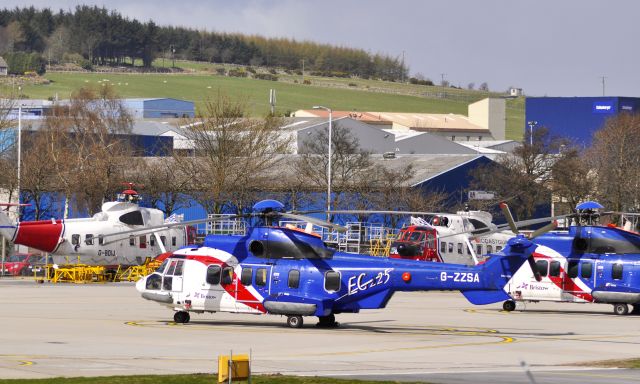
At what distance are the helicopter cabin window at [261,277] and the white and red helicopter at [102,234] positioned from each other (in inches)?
826

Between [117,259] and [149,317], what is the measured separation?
72.6 feet

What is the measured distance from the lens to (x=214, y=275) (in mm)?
35531

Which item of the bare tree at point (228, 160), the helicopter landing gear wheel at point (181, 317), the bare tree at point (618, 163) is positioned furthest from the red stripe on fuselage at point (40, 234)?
the bare tree at point (618, 163)

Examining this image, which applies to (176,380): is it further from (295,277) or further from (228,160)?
(228,160)

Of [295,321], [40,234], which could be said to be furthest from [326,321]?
[40,234]

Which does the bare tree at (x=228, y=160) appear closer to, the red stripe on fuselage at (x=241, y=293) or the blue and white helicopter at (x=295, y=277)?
the blue and white helicopter at (x=295, y=277)

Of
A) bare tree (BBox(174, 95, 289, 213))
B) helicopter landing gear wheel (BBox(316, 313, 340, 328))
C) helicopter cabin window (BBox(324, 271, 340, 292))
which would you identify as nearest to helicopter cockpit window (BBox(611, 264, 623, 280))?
helicopter landing gear wheel (BBox(316, 313, 340, 328))

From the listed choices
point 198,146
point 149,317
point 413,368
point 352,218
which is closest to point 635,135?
point 352,218

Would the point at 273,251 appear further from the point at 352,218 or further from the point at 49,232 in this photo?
the point at 352,218

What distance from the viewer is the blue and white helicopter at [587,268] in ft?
138

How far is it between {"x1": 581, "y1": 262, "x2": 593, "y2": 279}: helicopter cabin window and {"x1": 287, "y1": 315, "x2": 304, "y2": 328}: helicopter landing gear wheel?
12.3m

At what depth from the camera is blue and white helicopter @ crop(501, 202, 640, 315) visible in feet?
138

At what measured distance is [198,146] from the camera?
90438 millimetres

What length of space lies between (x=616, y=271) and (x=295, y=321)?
42.1ft
